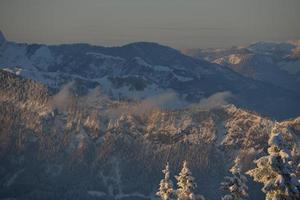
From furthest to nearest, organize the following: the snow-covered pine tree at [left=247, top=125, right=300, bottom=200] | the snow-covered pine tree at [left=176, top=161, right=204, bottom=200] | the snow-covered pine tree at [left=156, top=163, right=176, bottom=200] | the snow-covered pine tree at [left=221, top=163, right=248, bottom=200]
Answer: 1. the snow-covered pine tree at [left=156, top=163, right=176, bottom=200]
2. the snow-covered pine tree at [left=176, top=161, right=204, bottom=200]
3. the snow-covered pine tree at [left=221, top=163, right=248, bottom=200]
4. the snow-covered pine tree at [left=247, top=125, right=300, bottom=200]

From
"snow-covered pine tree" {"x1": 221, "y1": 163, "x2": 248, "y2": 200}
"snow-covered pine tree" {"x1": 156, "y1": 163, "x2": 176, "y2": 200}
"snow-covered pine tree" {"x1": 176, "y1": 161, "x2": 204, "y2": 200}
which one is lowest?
"snow-covered pine tree" {"x1": 156, "y1": 163, "x2": 176, "y2": 200}

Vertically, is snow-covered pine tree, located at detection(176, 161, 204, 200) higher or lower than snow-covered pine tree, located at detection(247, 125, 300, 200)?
lower

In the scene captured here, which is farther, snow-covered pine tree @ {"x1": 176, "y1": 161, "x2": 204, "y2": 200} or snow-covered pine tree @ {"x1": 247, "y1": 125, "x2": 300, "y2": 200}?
snow-covered pine tree @ {"x1": 176, "y1": 161, "x2": 204, "y2": 200}

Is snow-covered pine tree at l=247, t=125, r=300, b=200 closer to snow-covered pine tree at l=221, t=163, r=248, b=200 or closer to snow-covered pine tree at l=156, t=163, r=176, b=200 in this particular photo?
snow-covered pine tree at l=221, t=163, r=248, b=200

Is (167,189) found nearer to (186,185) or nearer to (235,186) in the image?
(186,185)

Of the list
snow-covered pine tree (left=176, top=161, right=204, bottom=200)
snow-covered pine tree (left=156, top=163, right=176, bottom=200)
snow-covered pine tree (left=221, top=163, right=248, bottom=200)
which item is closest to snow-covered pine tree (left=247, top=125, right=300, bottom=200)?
snow-covered pine tree (left=221, top=163, right=248, bottom=200)

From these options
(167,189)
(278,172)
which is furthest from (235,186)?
(167,189)

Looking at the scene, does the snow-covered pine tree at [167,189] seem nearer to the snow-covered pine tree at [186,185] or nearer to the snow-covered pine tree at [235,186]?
the snow-covered pine tree at [186,185]

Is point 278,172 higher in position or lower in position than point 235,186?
higher
